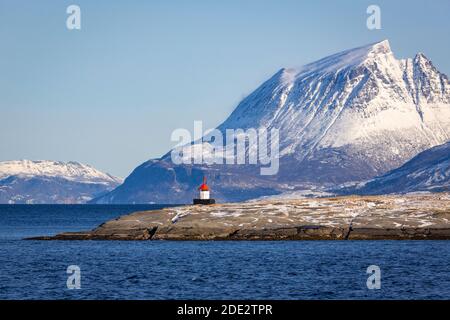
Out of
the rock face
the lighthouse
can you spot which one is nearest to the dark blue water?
the rock face

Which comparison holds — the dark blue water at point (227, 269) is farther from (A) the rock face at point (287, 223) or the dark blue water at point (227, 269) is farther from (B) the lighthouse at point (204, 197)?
(B) the lighthouse at point (204, 197)

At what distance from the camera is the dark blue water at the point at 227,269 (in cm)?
8756

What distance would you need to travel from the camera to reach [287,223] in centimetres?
15812

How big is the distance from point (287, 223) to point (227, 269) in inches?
1980

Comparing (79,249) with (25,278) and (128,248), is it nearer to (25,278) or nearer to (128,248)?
(128,248)

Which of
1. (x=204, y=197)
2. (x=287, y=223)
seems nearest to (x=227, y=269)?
(x=287, y=223)

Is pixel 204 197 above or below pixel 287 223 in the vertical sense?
above

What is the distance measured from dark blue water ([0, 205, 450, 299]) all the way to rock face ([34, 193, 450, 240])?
5.01m

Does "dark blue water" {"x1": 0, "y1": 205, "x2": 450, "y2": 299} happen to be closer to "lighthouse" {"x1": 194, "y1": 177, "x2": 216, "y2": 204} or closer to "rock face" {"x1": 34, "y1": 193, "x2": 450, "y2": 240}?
"rock face" {"x1": 34, "y1": 193, "x2": 450, "y2": 240}

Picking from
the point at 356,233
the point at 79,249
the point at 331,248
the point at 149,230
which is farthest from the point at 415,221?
the point at 79,249

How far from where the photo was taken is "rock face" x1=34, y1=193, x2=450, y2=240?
502ft

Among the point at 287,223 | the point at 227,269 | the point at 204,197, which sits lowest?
the point at 227,269

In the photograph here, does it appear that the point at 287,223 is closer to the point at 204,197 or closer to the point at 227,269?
the point at 204,197
